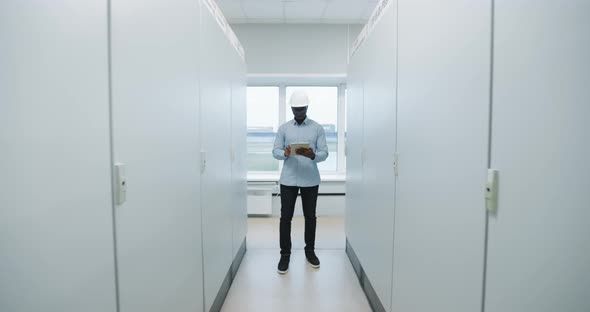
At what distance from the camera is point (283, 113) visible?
4.83 m

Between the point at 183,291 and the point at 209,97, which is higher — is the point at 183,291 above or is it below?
below

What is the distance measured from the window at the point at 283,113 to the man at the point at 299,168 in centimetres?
198

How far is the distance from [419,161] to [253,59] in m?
3.55

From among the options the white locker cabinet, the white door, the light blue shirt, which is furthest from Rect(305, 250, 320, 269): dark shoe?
the white door

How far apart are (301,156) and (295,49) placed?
220 cm

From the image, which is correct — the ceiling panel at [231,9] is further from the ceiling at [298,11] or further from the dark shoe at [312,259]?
the dark shoe at [312,259]

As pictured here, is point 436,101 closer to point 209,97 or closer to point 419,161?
point 419,161

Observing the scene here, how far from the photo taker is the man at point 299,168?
2770 mm

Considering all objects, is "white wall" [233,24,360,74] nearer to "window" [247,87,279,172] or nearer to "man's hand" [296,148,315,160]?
"window" [247,87,279,172]

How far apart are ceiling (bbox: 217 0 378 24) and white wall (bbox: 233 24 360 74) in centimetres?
12

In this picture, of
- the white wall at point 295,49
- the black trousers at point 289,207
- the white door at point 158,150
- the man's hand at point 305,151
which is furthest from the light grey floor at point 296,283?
the white wall at point 295,49

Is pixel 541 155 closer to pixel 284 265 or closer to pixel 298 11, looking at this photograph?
pixel 284 265

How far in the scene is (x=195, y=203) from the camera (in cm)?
157

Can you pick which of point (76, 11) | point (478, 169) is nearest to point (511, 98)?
point (478, 169)
